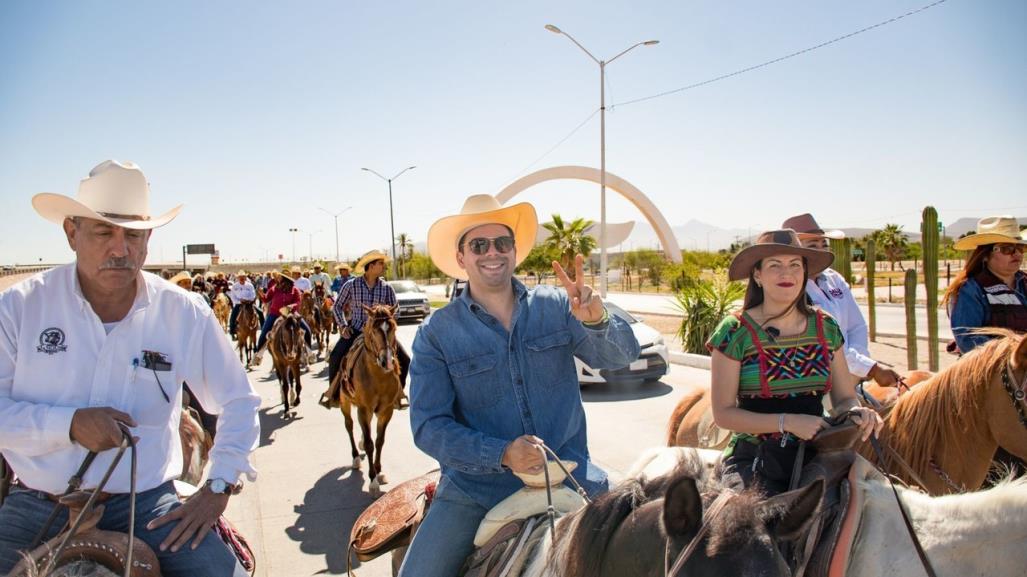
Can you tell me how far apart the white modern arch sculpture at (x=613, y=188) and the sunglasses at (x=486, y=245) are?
58.9 m

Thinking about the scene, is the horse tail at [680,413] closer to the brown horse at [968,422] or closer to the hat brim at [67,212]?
the brown horse at [968,422]

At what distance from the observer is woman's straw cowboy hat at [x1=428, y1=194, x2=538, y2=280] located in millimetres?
2844

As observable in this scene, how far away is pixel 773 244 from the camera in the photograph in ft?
9.52

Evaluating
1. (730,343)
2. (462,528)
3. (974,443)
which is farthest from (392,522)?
(974,443)

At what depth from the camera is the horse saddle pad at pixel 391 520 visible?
9.20 ft

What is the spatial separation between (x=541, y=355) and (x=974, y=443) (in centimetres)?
228

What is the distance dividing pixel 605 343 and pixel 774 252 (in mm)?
1081

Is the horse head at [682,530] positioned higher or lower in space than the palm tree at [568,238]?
lower

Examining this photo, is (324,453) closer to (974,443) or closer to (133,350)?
(133,350)

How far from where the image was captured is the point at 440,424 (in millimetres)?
2371

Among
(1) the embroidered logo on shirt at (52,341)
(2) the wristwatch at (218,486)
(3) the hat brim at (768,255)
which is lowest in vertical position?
(2) the wristwatch at (218,486)

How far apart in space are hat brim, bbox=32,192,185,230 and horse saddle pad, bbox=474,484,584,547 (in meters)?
1.77

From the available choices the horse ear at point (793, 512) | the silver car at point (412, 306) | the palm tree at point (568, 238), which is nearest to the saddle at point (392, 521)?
the horse ear at point (793, 512)

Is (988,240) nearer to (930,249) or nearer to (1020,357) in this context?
(1020,357)
